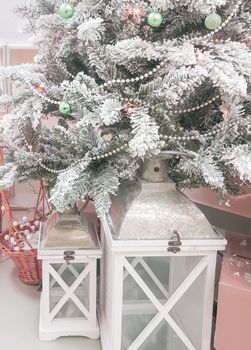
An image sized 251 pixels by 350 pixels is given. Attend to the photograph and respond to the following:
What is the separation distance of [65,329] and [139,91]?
60cm

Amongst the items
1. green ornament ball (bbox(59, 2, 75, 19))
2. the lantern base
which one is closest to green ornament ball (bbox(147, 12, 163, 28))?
green ornament ball (bbox(59, 2, 75, 19))

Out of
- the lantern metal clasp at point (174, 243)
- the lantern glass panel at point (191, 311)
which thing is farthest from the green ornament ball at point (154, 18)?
the lantern glass panel at point (191, 311)

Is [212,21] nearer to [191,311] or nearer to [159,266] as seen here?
[159,266]

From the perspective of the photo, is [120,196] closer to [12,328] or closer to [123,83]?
[123,83]

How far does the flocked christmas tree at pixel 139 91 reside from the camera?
0.83 m

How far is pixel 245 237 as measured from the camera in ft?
3.60

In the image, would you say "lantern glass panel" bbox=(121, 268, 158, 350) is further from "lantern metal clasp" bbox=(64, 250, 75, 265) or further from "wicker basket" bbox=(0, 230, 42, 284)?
Result: "wicker basket" bbox=(0, 230, 42, 284)

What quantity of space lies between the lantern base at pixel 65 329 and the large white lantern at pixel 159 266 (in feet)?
0.42

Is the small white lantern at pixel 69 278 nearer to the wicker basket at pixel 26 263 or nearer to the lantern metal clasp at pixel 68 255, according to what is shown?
the lantern metal clasp at pixel 68 255

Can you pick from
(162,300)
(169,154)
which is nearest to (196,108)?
(169,154)

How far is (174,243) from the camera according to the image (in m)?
0.88

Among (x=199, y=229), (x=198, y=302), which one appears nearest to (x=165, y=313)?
(x=198, y=302)

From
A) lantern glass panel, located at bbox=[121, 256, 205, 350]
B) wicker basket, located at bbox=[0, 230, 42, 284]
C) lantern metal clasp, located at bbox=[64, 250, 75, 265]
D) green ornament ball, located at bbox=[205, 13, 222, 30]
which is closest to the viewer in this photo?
green ornament ball, located at bbox=[205, 13, 222, 30]

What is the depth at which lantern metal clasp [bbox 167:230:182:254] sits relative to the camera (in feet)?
2.90
